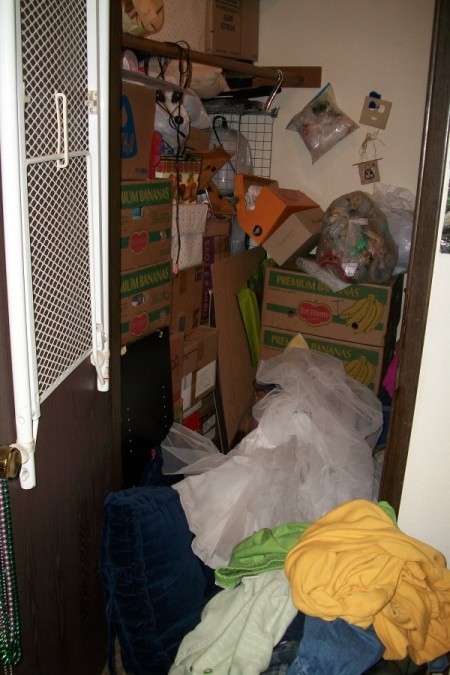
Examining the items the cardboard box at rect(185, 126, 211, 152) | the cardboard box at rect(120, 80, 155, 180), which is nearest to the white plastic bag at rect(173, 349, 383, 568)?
the cardboard box at rect(120, 80, 155, 180)

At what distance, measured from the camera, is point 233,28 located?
264 cm

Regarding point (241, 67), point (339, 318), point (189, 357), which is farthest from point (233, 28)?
point (189, 357)

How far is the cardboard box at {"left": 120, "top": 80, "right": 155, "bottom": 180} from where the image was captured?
174 centimetres

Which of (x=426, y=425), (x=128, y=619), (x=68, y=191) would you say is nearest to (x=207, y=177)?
(x=68, y=191)

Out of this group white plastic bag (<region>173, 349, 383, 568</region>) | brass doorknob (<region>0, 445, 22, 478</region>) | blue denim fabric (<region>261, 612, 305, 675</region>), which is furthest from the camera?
white plastic bag (<region>173, 349, 383, 568</region>)

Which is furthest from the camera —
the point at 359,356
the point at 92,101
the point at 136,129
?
the point at 359,356

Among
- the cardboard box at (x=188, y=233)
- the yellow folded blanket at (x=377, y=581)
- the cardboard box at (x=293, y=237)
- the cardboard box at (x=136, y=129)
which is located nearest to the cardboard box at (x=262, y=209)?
the cardboard box at (x=293, y=237)

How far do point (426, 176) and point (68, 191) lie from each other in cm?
69

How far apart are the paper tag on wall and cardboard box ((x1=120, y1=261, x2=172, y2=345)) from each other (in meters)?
1.47

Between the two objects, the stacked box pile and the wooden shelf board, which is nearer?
the wooden shelf board

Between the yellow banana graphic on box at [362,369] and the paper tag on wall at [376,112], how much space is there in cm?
126

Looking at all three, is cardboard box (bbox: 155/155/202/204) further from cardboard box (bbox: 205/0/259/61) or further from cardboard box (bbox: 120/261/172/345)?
cardboard box (bbox: 205/0/259/61)

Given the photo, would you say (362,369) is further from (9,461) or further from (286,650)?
(9,461)

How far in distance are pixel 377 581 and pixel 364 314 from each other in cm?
170
